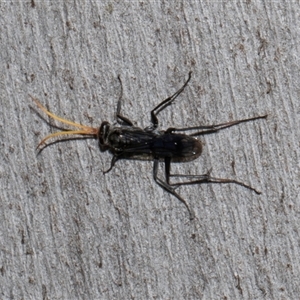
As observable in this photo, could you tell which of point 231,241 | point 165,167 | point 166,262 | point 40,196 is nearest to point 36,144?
point 40,196

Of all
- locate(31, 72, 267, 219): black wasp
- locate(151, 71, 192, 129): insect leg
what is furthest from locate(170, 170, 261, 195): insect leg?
locate(151, 71, 192, 129): insect leg

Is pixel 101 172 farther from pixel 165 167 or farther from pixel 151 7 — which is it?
pixel 151 7

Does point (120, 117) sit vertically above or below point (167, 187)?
above

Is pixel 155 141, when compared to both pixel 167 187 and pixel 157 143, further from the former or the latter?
pixel 167 187

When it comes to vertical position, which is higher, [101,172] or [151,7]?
[151,7]

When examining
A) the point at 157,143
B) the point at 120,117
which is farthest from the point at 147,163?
the point at 120,117

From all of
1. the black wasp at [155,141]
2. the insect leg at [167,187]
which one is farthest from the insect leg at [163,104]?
the insect leg at [167,187]

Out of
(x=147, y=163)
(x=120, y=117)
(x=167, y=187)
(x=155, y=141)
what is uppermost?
(x=120, y=117)

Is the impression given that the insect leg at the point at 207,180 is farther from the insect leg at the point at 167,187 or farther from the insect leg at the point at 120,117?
the insect leg at the point at 120,117
